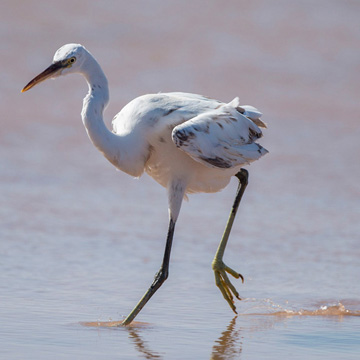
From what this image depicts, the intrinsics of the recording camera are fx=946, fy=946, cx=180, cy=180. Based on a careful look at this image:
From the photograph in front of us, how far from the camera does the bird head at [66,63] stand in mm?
6105

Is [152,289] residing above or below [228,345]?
above

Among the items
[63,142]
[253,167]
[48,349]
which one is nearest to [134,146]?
[48,349]

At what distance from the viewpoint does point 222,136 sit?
6.50 m

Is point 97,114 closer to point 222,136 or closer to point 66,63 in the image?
point 66,63

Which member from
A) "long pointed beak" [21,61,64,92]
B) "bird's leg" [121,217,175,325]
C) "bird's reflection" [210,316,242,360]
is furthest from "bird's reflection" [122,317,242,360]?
"long pointed beak" [21,61,64,92]

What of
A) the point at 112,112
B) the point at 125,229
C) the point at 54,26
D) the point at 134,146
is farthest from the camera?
the point at 54,26

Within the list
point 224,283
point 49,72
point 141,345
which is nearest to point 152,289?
point 224,283

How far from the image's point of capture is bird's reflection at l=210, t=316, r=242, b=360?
543 centimetres

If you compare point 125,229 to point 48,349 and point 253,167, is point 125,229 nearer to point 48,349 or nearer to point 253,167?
point 253,167

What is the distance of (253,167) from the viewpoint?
11.5m

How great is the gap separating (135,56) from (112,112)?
9.60ft

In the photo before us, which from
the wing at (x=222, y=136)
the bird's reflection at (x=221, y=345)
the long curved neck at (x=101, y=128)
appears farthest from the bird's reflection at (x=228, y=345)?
the long curved neck at (x=101, y=128)

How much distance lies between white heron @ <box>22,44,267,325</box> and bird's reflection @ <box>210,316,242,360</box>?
21.5 inches

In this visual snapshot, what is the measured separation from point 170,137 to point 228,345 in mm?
1491
